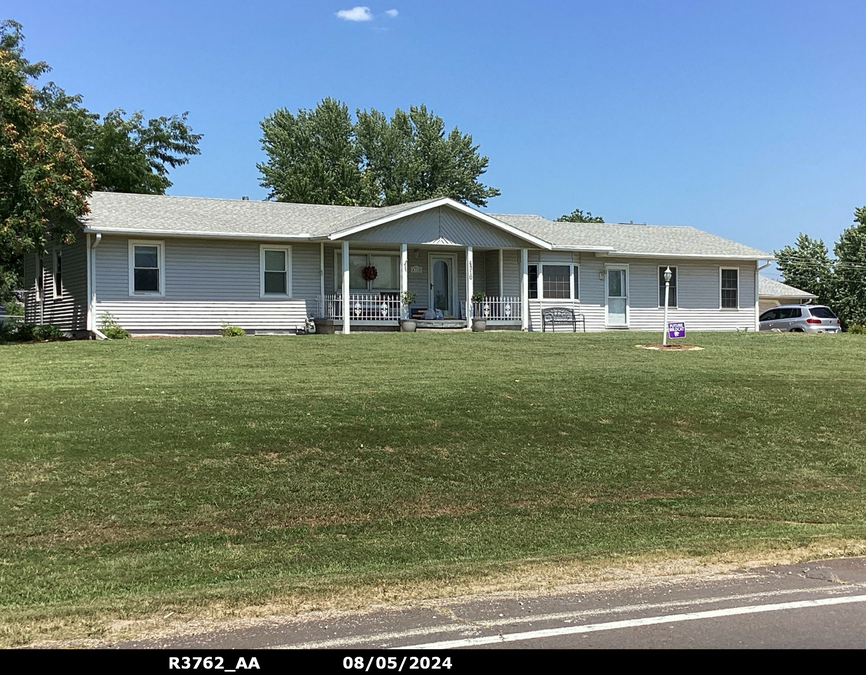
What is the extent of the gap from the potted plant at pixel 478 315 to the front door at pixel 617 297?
17.8ft

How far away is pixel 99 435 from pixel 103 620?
541cm

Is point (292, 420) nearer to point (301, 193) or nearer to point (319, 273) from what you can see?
point (319, 273)

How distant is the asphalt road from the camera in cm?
537

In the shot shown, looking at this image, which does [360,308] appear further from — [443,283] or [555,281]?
[555,281]

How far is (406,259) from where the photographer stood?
25.9 m

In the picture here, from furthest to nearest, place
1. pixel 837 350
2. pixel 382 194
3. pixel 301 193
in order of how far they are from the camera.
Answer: pixel 382 194, pixel 301 193, pixel 837 350

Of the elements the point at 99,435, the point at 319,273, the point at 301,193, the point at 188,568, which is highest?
the point at 301,193

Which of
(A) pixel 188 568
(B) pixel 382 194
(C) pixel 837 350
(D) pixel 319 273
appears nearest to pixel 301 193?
(B) pixel 382 194

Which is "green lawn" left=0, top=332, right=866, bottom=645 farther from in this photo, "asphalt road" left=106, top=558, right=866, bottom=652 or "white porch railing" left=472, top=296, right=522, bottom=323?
"white porch railing" left=472, top=296, right=522, bottom=323

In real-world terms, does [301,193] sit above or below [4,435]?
above

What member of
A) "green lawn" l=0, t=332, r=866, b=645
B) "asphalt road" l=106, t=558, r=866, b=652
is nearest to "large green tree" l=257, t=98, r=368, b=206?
"green lawn" l=0, t=332, r=866, b=645

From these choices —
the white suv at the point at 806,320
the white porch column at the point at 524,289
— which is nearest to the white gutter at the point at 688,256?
the white suv at the point at 806,320

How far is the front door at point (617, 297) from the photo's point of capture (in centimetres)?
3028
